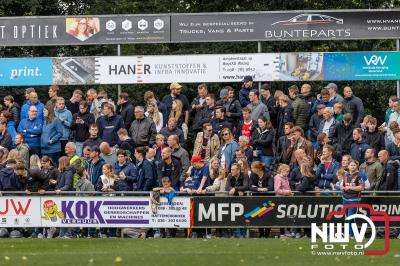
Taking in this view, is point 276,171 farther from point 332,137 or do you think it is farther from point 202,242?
point 202,242

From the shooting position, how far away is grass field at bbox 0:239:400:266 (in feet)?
65.6

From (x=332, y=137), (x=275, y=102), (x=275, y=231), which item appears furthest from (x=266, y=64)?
(x=275, y=231)

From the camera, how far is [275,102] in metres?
29.9

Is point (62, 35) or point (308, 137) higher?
point (62, 35)

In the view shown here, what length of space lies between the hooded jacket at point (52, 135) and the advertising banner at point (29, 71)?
2.69 metres

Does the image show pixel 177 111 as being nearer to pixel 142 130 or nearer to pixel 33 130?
pixel 142 130

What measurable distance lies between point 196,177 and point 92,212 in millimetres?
2541

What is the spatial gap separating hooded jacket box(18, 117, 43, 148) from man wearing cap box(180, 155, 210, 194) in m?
4.84

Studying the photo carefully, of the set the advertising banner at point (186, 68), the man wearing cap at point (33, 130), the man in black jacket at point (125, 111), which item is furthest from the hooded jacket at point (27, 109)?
the advertising banner at point (186, 68)

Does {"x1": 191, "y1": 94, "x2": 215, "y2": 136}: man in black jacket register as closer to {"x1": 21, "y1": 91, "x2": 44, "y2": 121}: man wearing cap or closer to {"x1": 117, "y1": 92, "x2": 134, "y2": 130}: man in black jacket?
{"x1": 117, "y1": 92, "x2": 134, "y2": 130}: man in black jacket

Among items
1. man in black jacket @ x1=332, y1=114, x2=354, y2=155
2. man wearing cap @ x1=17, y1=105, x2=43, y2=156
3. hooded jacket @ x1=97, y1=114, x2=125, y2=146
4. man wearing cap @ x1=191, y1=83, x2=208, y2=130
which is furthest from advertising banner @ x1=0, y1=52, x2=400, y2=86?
man in black jacket @ x1=332, y1=114, x2=354, y2=155

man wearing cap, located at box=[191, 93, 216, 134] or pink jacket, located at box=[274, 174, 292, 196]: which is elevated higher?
man wearing cap, located at box=[191, 93, 216, 134]

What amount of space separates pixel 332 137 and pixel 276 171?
1.95 metres

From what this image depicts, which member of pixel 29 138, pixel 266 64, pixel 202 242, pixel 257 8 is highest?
pixel 257 8
